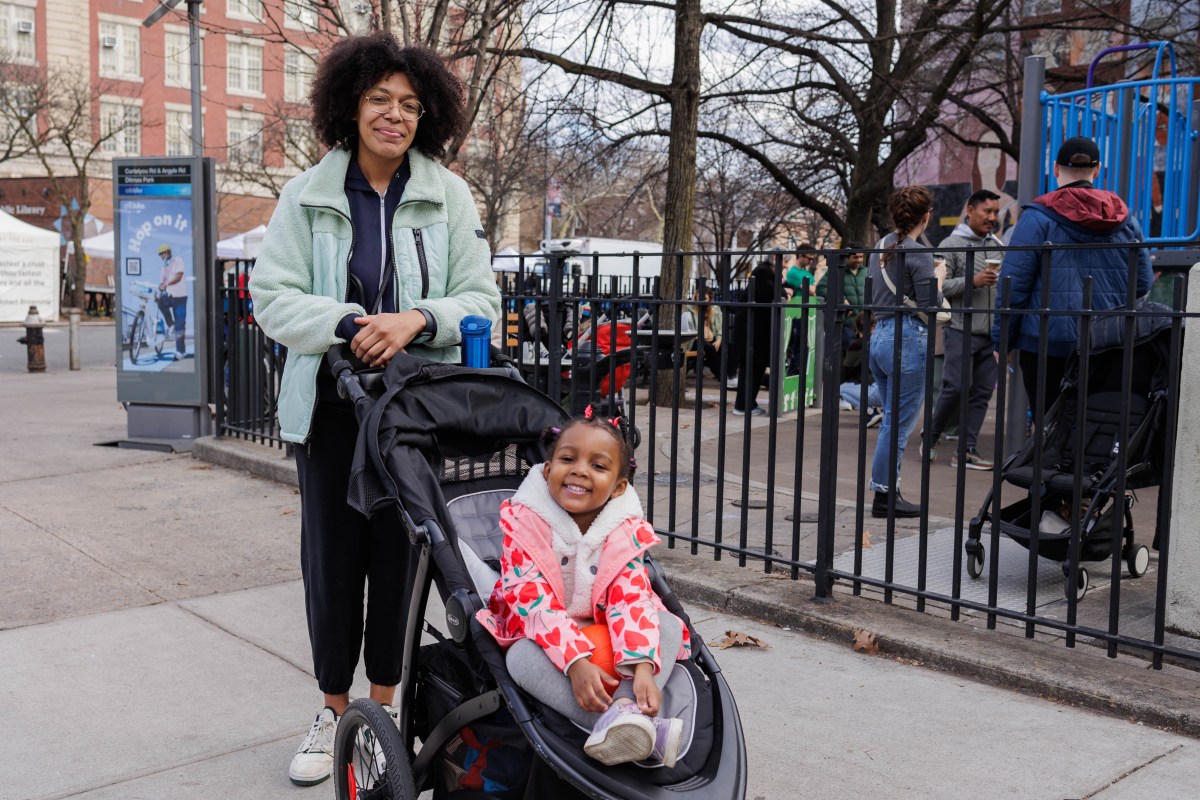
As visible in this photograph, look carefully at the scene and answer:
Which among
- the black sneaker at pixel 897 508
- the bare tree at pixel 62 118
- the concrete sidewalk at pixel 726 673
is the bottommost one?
the concrete sidewalk at pixel 726 673

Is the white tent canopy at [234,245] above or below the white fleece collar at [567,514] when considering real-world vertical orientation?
above

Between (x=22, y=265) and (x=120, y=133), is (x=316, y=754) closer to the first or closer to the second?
(x=22, y=265)

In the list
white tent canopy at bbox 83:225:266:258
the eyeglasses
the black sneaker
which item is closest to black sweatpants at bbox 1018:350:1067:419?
the black sneaker

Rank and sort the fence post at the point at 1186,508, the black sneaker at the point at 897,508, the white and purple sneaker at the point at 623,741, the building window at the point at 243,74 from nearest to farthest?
1. the white and purple sneaker at the point at 623,741
2. the fence post at the point at 1186,508
3. the black sneaker at the point at 897,508
4. the building window at the point at 243,74

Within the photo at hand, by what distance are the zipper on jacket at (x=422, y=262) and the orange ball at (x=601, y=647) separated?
4.06 feet

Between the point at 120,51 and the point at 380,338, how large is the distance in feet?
175

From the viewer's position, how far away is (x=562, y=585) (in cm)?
270

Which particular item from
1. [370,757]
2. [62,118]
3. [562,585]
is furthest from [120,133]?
[562,585]

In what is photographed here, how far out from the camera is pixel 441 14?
33.8ft

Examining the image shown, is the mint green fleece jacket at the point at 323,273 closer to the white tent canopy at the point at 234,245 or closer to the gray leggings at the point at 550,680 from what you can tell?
the gray leggings at the point at 550,680

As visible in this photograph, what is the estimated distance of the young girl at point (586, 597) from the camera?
2.42m

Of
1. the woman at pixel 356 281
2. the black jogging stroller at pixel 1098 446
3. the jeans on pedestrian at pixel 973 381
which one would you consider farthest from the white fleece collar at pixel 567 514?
the jeans on pedestrian at pixel 973 381

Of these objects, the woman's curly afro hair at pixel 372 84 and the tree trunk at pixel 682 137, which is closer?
the woman's curly afro hair at pixel 372 84

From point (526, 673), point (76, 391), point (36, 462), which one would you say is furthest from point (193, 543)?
point (76, 391)
